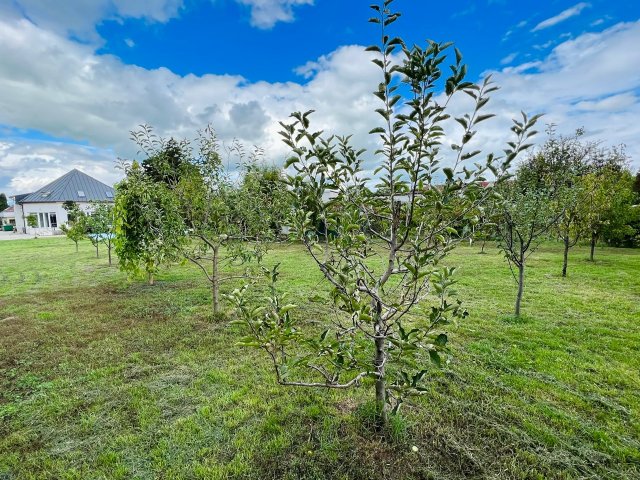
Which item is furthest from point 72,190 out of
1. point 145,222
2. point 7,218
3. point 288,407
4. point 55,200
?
point 288,407

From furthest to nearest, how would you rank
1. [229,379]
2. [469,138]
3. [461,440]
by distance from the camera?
[229,379] → [461,440] → [469,138]

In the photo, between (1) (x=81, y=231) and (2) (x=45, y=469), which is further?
(1) (x=81, y=231)

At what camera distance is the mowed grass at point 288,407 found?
2.50 m

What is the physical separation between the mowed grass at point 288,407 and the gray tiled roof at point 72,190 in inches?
1572

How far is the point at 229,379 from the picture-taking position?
3.76 metres

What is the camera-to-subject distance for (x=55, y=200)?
3700 centimetres

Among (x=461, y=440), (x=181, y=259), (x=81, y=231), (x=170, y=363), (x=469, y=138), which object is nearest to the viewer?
(x=469, y=138)

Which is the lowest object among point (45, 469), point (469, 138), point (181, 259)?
point (45, 469)

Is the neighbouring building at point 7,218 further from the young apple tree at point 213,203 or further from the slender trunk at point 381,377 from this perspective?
the slender trunk at point 381,377

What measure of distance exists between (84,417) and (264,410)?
5.76 feet

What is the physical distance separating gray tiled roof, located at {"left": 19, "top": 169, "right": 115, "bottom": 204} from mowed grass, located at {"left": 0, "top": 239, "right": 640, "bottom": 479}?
39.9 meters

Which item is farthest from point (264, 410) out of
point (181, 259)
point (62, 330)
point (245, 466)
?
point (62, 330)

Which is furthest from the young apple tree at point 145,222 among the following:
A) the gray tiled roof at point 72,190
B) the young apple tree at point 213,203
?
the gray tiled roof at point 72,190

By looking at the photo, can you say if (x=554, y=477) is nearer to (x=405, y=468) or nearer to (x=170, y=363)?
(x=405, y=468)
